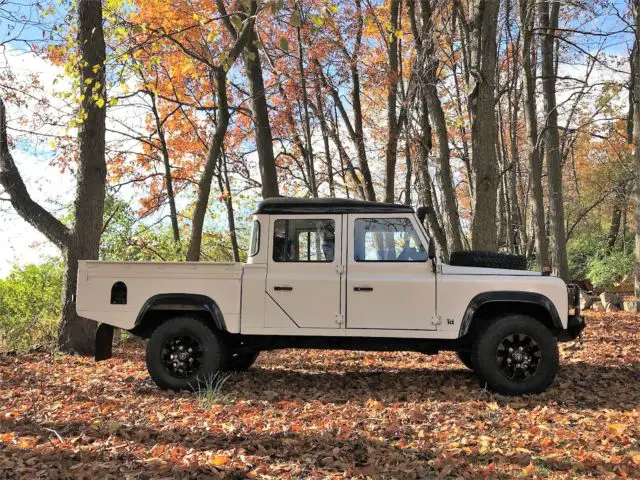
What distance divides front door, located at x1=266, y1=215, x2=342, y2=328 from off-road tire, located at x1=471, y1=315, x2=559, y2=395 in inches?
66.1

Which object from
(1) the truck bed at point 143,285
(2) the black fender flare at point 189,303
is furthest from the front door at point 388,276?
(2) the black fender flare at point 189,303

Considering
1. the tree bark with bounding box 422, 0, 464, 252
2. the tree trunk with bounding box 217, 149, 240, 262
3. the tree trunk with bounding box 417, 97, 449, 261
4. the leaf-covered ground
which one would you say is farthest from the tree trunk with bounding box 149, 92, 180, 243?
the leaf-covered ground

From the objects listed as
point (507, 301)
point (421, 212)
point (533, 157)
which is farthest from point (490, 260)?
point (533, 157)

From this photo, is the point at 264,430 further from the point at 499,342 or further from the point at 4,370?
the point at 4,370

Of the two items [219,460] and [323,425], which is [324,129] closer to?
[323,425]

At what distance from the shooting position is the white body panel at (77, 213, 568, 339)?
20.1 ft

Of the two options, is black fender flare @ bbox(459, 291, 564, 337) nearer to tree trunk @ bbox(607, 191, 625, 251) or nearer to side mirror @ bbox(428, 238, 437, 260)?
side mirror @ bbox(428, 238, 437, 260)

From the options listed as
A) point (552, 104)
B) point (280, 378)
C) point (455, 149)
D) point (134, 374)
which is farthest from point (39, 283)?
point (552, 104)

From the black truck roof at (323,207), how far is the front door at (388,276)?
0.31ft

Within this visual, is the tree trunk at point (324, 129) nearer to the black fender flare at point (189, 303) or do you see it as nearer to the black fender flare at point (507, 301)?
the black fender flare at point (189, 303)

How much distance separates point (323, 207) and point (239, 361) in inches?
103

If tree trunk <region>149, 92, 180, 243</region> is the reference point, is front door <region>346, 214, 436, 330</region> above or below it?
below

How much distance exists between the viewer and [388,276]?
6.28m

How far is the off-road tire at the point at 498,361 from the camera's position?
6.03 meters
